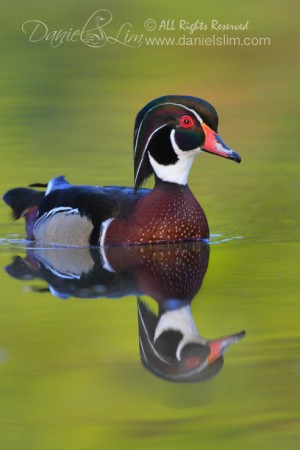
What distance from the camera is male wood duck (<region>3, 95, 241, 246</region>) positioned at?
Answer: 8.34m

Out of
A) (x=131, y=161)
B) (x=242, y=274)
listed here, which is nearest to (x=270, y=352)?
(x=242, y=274)

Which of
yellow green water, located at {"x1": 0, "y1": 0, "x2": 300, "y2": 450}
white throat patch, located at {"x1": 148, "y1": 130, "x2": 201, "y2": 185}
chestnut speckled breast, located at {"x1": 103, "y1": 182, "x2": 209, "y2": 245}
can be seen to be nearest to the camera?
yellow green water, located at {"x1": 0, "y1": 0, "x2": 300, "y2": 450}

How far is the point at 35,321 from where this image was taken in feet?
20.4

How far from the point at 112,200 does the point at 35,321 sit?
7.53 ft

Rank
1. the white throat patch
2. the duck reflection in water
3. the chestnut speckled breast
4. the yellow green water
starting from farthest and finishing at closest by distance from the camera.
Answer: the white throat patch, the chestnut speckled breast, the duck reflection in water, the yellow green water

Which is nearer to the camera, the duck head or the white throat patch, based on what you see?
the duck head

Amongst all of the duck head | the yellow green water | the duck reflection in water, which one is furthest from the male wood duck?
the yellow green water

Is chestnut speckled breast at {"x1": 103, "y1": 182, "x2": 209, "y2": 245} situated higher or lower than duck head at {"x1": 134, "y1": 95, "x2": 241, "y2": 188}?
lower

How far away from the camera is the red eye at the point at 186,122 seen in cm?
838

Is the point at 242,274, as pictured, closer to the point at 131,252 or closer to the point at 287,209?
the point at 131,252

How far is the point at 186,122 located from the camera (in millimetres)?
8406

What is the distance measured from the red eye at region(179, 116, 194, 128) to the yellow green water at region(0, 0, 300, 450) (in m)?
0.83

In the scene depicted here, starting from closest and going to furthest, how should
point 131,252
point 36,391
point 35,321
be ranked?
point 36,391, point 35,321, point 131,252

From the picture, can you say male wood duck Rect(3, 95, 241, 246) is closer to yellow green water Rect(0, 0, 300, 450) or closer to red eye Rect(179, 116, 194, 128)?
red eye Rect(179, 116, 194, 128)
